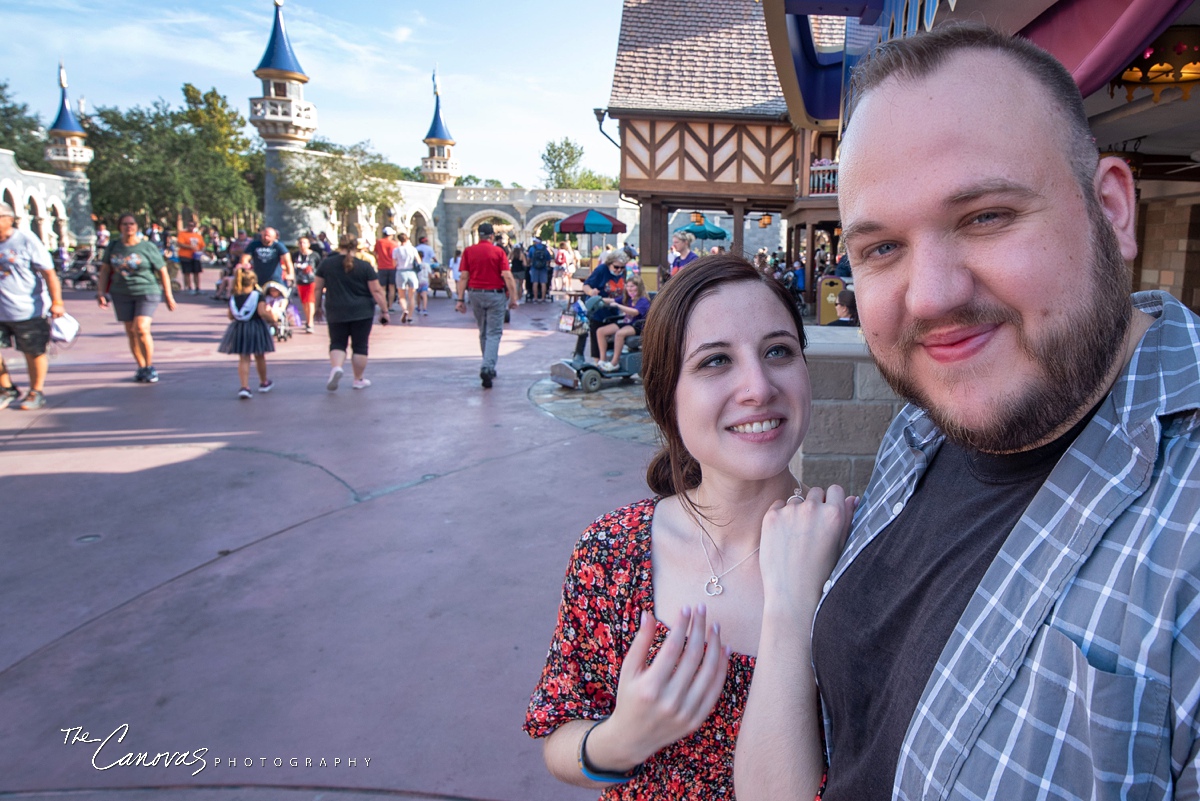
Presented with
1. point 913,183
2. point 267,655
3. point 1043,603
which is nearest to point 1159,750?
point 1043,603

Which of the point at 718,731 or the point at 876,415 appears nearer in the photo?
the point at 718,731

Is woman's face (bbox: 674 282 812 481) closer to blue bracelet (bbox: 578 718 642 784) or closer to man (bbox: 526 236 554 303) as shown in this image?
blue bracelet (bbox: 578 718 642 784)

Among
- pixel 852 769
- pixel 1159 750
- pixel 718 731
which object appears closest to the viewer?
pixel 1159 750

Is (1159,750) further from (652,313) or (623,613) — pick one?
(652,313)

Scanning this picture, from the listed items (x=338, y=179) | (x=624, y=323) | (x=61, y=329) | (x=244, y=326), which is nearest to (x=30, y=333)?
(x=61, y=329)

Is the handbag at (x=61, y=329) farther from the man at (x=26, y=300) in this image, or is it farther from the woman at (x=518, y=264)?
the woman at (x=518, y=264)

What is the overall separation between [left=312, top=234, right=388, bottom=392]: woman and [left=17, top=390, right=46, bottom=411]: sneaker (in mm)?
2786

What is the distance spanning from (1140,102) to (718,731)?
534 centimetres

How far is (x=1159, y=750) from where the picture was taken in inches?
27.5

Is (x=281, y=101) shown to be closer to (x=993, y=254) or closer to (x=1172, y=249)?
(x=1172, y=249)

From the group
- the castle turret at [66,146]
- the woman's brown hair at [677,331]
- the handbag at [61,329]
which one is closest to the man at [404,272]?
the handbag at [61,329]

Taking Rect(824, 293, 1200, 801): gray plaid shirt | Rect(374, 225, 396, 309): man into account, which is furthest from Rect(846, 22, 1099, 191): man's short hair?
Rect(374, 225, 396, 309): man

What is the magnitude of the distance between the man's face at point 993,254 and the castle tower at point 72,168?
159 feet

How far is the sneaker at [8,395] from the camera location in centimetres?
763
